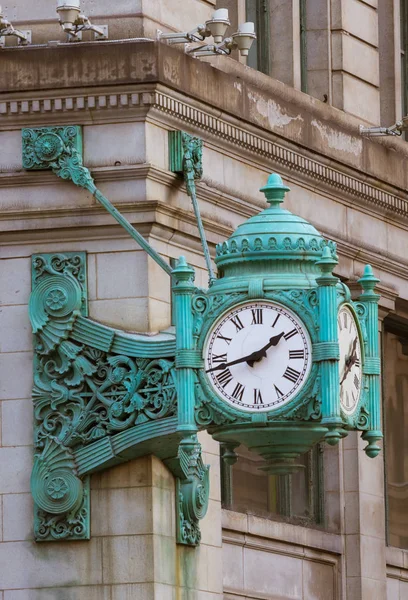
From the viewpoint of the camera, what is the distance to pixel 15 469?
30031mm

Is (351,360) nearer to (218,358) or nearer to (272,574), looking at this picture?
(218,358)

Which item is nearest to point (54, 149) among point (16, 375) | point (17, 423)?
point (16, 375)

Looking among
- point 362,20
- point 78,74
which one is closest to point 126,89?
point 78,74

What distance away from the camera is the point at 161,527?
29.8 m

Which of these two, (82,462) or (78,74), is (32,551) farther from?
(78,74)

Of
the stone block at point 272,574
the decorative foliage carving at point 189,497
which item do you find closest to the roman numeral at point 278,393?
the decorative foliage carving at point 189,497

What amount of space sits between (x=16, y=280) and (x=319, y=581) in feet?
21.5

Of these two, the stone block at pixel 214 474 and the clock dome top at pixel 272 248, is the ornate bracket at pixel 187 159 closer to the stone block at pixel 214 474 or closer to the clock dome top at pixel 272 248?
the stone block at pixel 214 474

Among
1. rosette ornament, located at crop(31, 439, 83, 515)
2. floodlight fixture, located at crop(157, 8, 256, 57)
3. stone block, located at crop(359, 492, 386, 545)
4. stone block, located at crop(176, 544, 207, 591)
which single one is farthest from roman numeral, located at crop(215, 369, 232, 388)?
stone block, located at crop(359, 492, 386, 545)

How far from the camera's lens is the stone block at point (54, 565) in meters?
29.7

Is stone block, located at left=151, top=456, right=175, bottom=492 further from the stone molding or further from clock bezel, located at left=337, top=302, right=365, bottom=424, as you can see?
the stone molding

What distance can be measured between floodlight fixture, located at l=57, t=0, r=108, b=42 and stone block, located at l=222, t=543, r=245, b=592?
6.15m

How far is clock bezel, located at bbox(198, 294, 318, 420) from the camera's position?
2706cm

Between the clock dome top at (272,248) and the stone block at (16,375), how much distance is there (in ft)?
10.3
